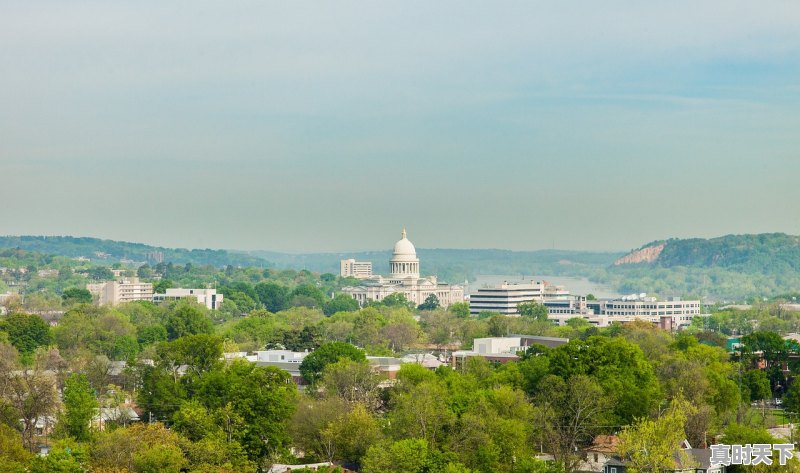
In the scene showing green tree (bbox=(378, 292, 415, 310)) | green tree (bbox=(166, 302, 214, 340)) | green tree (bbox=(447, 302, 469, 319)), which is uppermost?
green tree (bbox=(378, 292, 415, 310))

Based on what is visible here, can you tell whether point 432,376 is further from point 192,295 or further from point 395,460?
point 192,295

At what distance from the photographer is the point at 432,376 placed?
220ft

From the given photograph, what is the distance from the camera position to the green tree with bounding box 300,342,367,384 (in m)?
76.7

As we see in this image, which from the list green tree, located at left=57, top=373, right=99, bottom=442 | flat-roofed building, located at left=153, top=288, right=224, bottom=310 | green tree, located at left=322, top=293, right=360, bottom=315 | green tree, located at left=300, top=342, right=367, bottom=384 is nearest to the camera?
green tree, located at left=57, top=373, right=99, bottom=442

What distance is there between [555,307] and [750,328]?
171 ft

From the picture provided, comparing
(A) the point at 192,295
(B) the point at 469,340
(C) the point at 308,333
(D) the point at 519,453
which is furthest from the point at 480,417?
(A) the point at 192,295

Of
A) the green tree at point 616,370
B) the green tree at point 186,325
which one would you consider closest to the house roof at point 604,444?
the green tree at point 616,370

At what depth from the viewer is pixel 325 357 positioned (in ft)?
254

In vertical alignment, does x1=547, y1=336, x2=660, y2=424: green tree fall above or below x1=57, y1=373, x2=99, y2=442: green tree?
above

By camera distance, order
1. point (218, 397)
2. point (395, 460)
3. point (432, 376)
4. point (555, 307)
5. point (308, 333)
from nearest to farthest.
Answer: point (395, 460) → point (218, 397) → point (432, 376) → point (308, 333) → point (555, 307)

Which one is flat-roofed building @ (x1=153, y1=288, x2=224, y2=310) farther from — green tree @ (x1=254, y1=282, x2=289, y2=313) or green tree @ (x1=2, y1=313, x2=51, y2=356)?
green tree @ (x1=2, y1=313, x2=51, y2=356)

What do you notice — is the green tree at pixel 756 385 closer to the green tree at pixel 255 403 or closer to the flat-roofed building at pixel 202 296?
the green tree at pixel 255 403

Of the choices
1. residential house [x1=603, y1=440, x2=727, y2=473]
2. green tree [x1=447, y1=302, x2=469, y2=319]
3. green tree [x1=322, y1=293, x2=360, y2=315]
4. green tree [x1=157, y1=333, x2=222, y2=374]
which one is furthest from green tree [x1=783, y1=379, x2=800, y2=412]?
green tree [x1=322, y1=293, x2=360, y2=315]

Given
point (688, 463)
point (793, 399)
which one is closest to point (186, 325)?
point (793, 399)
